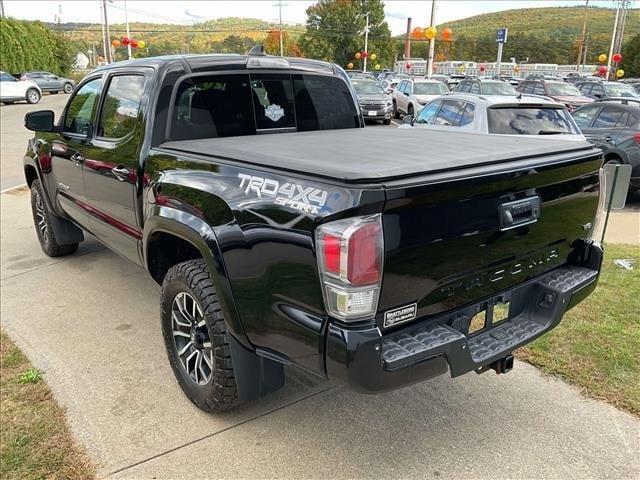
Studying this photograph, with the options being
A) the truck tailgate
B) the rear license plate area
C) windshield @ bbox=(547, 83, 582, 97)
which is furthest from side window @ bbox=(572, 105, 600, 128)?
the rear license plate area

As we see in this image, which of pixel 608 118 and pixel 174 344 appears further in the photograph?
pixel 608 118

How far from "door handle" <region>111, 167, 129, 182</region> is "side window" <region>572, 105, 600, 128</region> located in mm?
9424

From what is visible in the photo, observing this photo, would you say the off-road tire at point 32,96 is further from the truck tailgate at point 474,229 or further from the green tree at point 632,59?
the green tree at point 632,59

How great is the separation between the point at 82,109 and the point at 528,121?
6.10 metres

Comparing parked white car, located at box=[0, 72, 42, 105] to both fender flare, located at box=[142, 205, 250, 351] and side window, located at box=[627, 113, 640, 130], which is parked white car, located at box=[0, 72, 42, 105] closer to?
side window, located at box=[627, 113, 640, 130]

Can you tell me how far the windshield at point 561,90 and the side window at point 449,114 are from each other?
10.8 metres

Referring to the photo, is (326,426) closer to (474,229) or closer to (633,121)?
(474,229)

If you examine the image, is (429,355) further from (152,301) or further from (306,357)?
(152,301)

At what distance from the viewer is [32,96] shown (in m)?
29.0

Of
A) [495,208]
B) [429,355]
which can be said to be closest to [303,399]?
[429,355]

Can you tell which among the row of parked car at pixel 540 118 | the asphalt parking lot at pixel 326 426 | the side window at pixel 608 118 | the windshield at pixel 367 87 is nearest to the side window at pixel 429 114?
the row of parked car at pixel 540 118

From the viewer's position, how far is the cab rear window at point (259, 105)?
3.48m

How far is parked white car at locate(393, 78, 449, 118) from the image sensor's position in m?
18.9

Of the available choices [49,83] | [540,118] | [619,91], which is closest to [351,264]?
[540,118]
